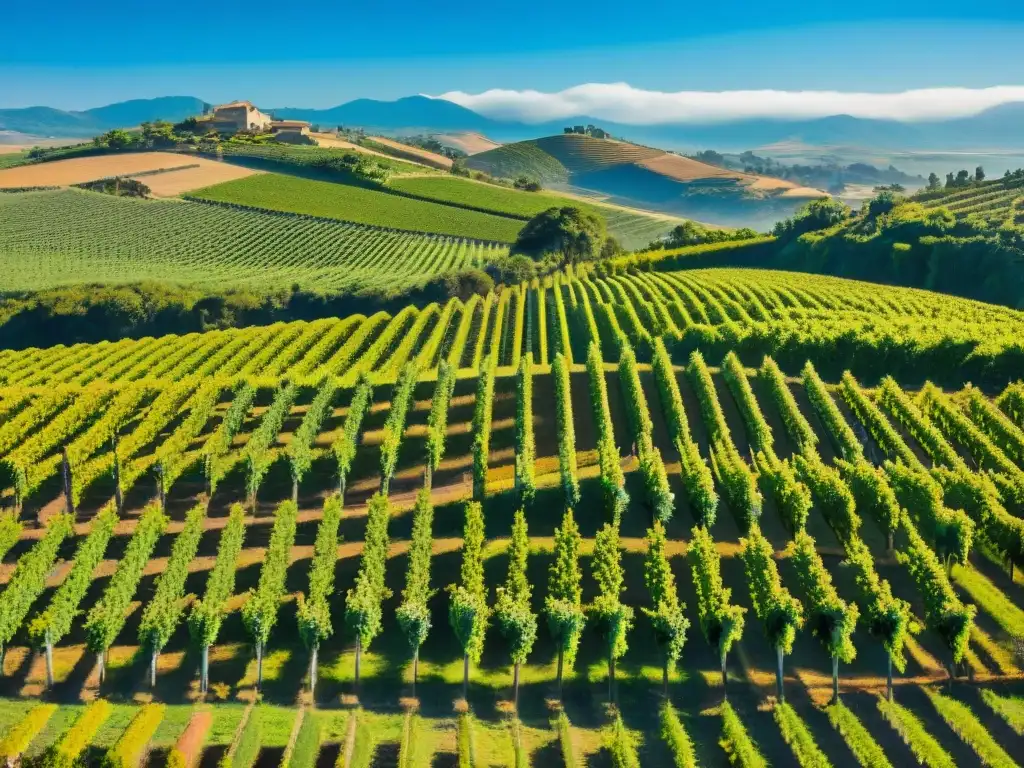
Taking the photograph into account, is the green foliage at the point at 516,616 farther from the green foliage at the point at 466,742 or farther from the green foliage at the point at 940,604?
the green foliage at the point at 940,604

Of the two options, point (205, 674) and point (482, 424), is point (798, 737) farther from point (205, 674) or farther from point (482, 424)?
point (482, 424)

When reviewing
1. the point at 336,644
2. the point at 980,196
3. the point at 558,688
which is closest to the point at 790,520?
the point at 558,688

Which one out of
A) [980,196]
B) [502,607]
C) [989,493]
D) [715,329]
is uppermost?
[980,196]

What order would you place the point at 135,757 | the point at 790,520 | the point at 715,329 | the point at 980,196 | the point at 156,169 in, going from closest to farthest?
the point at 135,757 < the point at 790,520 < the point at 715,329 < the point at 980,196 < the point at 156,169

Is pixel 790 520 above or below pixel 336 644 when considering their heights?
above

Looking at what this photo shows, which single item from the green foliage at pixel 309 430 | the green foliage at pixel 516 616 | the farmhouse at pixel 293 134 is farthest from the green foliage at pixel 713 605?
the farmhouse at pixel 293 134

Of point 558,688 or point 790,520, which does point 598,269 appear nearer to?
point 790,520

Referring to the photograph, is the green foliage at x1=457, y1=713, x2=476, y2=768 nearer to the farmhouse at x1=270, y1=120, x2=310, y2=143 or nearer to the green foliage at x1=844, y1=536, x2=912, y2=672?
the green foliage at x1=844, y1=536, x2=912, y2=672

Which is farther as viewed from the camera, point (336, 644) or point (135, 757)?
point (336, 644)
